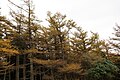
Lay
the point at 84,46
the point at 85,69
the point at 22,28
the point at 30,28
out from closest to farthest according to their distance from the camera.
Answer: the point at 30,28 < the point at 22,28 < the point at 85,69 < the point at 84,46

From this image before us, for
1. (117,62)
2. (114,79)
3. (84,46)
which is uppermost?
(84,46)

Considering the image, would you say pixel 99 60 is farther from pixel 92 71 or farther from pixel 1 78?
pixel 1 78

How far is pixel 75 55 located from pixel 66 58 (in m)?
1.40

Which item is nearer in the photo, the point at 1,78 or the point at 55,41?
the point at 55,41

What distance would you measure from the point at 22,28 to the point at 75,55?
7.08m

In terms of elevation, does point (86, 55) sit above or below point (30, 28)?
below

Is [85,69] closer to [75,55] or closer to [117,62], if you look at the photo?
[75,55]

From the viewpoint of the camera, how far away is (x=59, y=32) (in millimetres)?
24656

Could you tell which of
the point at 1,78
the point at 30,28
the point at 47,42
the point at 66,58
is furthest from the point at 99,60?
the point at 1,78

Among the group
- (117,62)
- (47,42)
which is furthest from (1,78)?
(117,62)

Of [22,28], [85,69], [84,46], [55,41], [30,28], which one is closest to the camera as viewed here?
[30,28]

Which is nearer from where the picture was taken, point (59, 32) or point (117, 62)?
point (59, 32)

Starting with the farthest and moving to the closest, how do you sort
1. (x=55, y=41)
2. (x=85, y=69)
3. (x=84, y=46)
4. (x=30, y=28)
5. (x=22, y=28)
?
1. (x=84, y=46)
2. (x=85, y=69)
3. (x=55, y=41)
4. (x=22, y=28)
5. (x=30, y=28)

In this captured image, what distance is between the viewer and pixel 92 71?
79.7 feet
